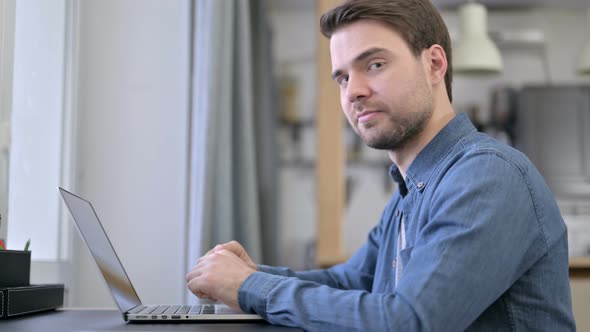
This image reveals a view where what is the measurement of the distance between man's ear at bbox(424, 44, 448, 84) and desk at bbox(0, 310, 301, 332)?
1.75ft

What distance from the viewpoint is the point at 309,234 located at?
575cm

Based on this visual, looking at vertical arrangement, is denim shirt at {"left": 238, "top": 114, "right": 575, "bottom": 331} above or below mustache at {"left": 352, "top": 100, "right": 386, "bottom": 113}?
below

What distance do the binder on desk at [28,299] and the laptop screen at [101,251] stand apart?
0.39ft

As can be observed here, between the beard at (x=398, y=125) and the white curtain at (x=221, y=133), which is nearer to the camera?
the beard at (x=398, y=125)

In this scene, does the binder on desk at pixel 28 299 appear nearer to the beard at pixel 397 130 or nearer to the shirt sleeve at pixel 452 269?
the shirt sleeve at pixel 452 269

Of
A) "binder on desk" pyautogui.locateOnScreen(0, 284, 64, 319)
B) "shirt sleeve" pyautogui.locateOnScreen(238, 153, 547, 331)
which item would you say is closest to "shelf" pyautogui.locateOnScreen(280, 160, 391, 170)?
"binder on desk" pyautogui.locateOnScreen(0, 284, 64, 319)

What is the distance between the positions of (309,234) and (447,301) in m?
4.88

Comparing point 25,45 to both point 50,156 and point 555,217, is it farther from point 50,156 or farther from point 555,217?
point 555,217

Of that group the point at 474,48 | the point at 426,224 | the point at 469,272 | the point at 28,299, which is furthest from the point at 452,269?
the point at 474,48

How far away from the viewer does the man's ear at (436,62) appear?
4.11 feet

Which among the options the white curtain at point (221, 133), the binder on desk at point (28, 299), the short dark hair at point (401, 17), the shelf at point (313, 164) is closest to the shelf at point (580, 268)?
the white curtain at point (221, 133)

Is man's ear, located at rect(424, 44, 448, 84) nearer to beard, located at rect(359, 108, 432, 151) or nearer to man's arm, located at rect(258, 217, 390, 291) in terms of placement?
beard, located at rect(359, 108, 432, 151)

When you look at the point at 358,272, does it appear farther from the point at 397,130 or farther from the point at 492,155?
the point at 492,155

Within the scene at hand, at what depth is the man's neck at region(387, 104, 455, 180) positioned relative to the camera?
48.0 inches
